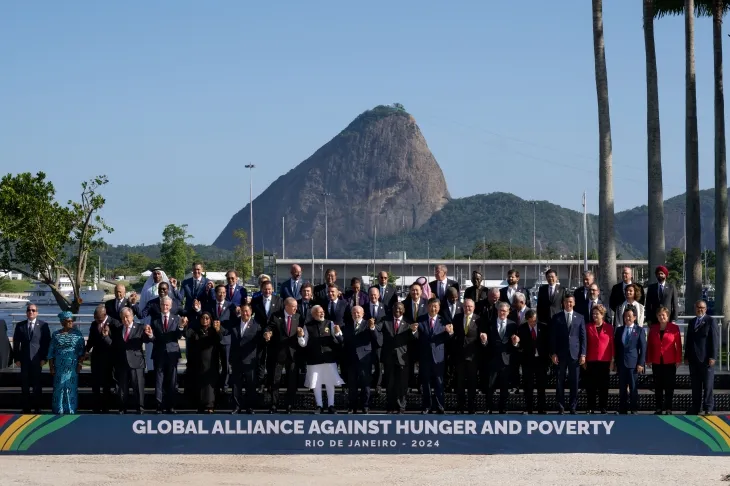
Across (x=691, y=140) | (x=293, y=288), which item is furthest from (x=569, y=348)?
(x=691, y=140)

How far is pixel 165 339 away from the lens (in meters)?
14.6

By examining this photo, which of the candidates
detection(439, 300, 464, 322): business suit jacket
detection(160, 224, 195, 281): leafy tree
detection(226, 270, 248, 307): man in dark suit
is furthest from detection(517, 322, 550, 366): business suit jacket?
detection(160, 224, 195, 281): leafy tree

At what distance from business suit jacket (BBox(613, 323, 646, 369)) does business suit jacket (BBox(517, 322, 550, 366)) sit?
1.01 metres

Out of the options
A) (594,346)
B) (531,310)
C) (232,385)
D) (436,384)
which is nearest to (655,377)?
(594,346)

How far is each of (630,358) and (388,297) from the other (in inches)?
141

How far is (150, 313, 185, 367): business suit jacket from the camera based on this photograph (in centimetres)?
1456

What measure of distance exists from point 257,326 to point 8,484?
4252 mm

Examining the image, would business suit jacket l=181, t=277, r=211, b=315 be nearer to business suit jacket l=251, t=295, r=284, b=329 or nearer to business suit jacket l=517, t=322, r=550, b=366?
business suit jacket l=251, t=295, r=284, b=329

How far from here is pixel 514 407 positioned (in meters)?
14.9

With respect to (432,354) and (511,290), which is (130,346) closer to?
(432,354)

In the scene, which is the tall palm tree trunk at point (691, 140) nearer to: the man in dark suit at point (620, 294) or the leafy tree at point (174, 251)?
the man in dark suit at point (620, 294)

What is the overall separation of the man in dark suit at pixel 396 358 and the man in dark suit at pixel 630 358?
9.43ft

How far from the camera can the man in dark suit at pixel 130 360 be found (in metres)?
14.5

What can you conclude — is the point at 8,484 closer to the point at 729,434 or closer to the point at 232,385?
the point at 232,385
